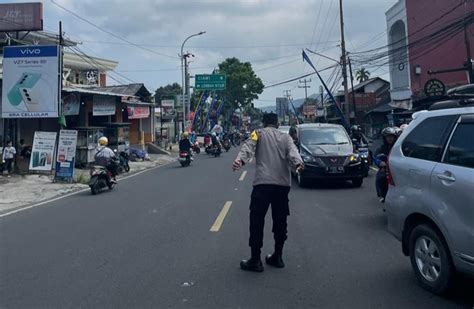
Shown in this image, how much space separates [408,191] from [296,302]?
1.60m

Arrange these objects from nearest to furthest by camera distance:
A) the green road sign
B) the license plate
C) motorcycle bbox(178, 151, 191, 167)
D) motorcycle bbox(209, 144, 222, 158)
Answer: the license plate, motorcycle bbox(178, 151, 191, 167), motorcycle bbox(209, 144, 222, 158), the green road sign

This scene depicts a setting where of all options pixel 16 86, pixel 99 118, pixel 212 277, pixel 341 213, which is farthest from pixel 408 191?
pixel 99 118

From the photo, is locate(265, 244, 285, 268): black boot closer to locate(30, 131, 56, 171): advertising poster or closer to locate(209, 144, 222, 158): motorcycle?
locate(30, 131, 56, 171): advertising poster

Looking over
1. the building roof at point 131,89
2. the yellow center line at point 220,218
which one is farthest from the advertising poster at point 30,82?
the building roof at point 131,89

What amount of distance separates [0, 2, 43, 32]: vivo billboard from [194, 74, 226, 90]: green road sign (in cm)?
1787

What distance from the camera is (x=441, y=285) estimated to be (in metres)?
4.36

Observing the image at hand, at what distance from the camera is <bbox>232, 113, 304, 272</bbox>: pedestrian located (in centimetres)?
541

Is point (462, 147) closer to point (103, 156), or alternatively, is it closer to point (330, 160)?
point (330, 160)

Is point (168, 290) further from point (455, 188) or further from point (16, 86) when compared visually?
point (16, 86)

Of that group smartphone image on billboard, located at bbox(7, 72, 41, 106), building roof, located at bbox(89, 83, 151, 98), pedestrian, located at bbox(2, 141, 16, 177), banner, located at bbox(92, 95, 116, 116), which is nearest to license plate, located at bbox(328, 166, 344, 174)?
smartphone image on billboard, located at bbox(7, 72, 41, 106)

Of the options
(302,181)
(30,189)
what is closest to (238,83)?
(30,189)

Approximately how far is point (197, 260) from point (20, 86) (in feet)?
48.7

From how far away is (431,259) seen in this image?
14.8ft

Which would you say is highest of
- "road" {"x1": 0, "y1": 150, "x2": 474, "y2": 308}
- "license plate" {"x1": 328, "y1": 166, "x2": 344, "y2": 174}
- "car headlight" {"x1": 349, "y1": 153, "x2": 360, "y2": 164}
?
"car headlight" {"x1": 349, "y1": 153, "x2": 360, "y2": 164}
